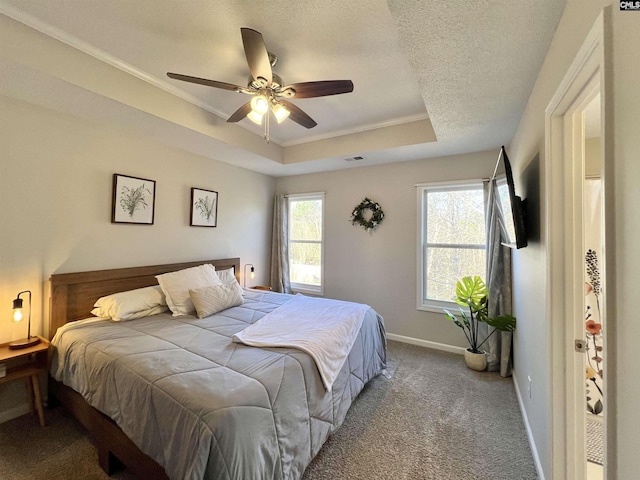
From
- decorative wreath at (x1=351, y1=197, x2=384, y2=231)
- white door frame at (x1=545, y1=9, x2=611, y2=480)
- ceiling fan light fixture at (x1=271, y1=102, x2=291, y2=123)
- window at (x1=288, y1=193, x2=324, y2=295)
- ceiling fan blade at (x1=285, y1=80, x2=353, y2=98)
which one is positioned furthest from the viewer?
window at (x1=288, y1=193, x2=324, y2=295)

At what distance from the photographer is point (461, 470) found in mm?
1713

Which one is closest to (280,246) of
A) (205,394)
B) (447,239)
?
(447,239)

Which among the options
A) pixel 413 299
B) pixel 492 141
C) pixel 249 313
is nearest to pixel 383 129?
pixel 492 141

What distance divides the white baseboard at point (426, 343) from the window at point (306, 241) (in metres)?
1.34

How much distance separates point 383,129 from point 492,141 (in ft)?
3.88

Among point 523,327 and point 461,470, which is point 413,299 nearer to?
point 523,327

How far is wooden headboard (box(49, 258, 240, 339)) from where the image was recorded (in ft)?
7.59

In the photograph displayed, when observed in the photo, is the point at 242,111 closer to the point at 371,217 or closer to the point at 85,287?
the point at 85,287

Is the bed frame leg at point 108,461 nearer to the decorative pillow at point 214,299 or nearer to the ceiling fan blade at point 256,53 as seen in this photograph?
the decorative pillow at point 214,299

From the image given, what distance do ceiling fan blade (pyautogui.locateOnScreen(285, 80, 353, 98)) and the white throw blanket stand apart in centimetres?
177

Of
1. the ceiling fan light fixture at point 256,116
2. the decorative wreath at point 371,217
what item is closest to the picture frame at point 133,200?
the ceiling fan light fixture at point 256,116

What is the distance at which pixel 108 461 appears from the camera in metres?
1.65

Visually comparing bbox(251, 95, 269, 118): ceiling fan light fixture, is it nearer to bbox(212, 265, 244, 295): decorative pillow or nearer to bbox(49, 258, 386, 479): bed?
bbox(49, 258, 386, 479): bed

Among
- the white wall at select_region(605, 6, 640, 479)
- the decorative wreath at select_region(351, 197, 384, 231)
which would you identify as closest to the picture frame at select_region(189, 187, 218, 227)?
the decorative wreath at select_region(351, 197, 384, 231)
